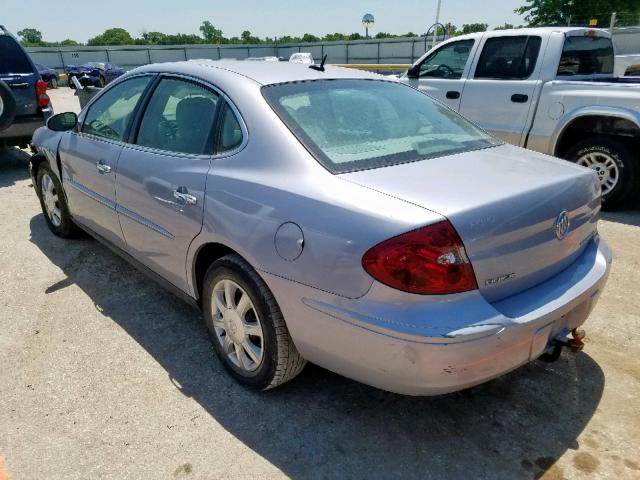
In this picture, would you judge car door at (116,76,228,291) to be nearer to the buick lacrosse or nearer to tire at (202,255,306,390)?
the buick lacrosse

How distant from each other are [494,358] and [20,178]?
7546 mm

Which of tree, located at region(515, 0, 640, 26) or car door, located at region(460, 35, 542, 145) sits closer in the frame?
car door, located at region(460, 35, 542, 145)

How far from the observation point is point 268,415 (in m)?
2.52

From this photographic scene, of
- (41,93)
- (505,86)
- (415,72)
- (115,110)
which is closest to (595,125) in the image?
(505,86)

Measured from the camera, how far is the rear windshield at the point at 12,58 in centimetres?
732

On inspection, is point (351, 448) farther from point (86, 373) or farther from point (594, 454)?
point (86, 373)

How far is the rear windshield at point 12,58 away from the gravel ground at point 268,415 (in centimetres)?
541

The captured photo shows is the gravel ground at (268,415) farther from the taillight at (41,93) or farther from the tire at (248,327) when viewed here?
the taillight at (41,93)

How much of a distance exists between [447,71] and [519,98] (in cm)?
116

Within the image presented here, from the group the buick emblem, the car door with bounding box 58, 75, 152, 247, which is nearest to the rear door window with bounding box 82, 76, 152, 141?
the car door with bounding box 58, 75, 152, 247

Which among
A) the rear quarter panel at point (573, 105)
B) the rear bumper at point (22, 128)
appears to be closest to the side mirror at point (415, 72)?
the rear quarter panel at point (573, 105)

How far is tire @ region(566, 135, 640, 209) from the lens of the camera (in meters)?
5.26

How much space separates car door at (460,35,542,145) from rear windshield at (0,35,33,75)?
6.23 meters

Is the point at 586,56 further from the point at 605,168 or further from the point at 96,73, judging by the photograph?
the point at 96,73
